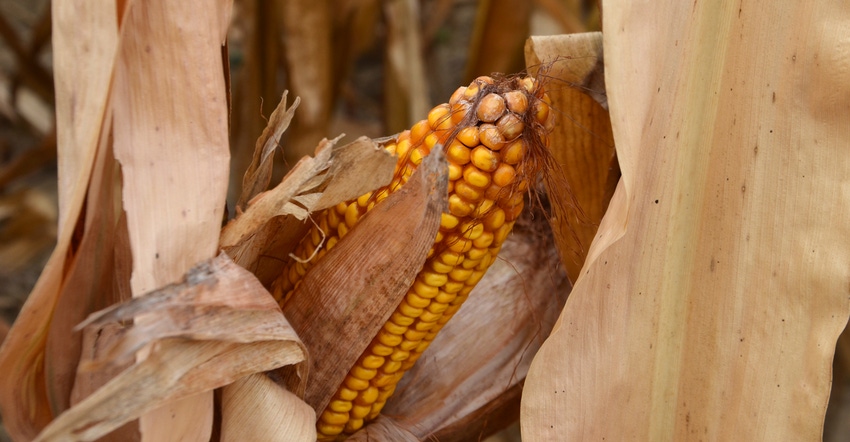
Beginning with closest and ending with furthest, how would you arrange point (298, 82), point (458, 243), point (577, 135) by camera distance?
1. point (458, 243)
2. point (577, 135)
3. point (298, 82)

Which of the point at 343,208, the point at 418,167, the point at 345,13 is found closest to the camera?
the point at 418,167

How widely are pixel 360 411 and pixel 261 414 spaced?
20cm

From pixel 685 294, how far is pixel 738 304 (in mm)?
66

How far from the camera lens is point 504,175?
83 centimetres

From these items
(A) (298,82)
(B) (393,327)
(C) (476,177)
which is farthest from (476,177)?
(A) (298,82)

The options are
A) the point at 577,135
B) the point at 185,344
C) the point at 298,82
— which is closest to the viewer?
the point at 185,344

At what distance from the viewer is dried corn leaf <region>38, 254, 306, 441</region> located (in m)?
0.72

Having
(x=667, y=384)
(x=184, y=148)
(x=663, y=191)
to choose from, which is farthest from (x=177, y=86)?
(x=667, y=384)

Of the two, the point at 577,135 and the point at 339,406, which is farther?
the point at 577,135

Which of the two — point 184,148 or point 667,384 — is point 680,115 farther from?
point 184,148

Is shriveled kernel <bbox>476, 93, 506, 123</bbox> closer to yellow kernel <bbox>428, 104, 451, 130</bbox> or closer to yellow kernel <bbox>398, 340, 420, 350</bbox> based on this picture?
yellow kernel <bbox>428, 104, 451, 130</bbox>

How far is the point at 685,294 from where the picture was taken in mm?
998

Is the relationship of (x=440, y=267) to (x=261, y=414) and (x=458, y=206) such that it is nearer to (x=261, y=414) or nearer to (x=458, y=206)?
(x=458, y=206)

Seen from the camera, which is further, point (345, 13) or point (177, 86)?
point (345, 13)
